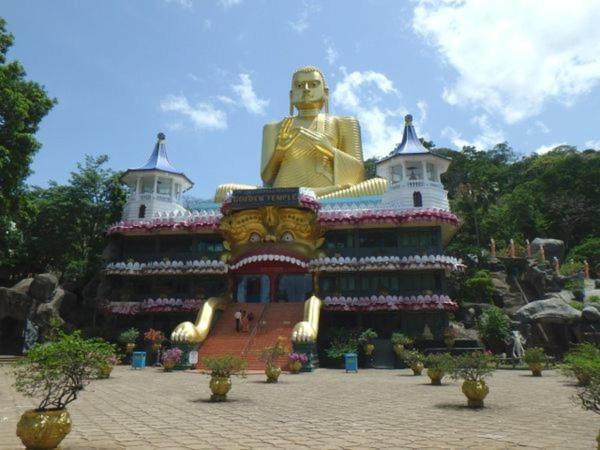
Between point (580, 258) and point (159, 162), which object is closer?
point (159, 162)

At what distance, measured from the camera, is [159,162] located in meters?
33.2

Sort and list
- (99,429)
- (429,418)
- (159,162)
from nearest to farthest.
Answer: (99,429)
(429,418)
(159,162)

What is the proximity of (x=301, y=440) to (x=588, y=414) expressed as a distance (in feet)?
21.6

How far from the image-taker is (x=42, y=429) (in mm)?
6484

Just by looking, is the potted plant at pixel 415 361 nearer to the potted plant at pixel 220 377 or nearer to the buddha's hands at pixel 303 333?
the buddha's hands at pixel 303 333

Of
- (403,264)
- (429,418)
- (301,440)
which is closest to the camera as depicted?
(301,440)

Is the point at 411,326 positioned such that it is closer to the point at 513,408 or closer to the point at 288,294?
the point at 288,294

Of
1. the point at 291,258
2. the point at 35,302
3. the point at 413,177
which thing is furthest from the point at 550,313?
the point at 35,302

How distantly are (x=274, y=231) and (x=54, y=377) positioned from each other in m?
21.6

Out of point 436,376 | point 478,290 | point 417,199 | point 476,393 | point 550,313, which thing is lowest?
point 476,393

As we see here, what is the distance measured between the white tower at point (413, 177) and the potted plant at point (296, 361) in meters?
11.9

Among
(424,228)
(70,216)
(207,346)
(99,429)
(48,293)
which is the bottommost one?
(99,429)

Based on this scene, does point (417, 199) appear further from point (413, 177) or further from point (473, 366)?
point (473, 366)

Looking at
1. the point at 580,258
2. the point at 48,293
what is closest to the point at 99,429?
the point at 48,293
